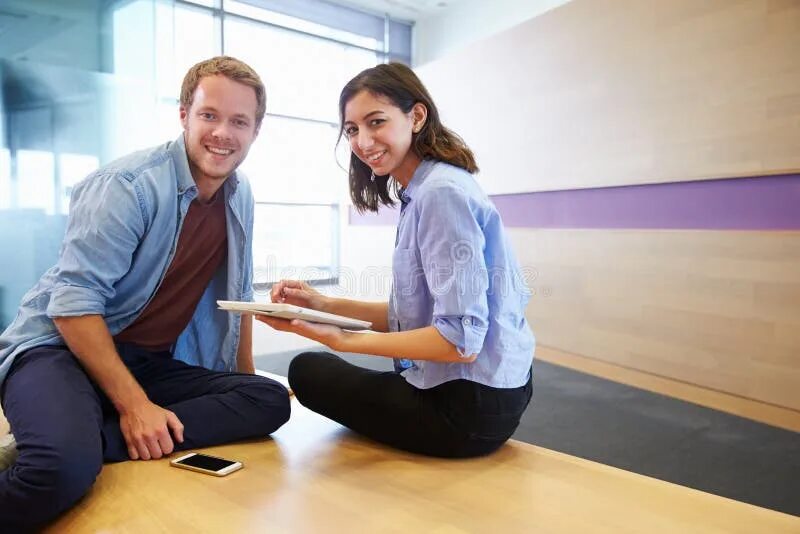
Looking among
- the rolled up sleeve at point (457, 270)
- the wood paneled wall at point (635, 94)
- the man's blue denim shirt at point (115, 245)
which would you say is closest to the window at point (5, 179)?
the man's blue denim shirt at point (115, 245)

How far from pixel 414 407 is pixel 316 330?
32cm

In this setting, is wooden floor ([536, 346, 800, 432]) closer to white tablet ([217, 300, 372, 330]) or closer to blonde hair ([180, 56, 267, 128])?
white tablet ([217, 300, 372, 330])

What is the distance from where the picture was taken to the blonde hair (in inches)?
67.7

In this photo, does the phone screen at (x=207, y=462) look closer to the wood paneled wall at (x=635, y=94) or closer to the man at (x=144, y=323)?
the man at (x=144, y=323)

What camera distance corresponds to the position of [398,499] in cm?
133

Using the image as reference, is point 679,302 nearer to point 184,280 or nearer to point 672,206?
point 672,206

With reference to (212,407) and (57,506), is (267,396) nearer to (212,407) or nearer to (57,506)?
(212,407)

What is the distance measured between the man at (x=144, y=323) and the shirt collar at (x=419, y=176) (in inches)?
21.6

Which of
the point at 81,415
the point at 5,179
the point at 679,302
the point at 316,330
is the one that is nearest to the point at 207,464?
the point at 81,415

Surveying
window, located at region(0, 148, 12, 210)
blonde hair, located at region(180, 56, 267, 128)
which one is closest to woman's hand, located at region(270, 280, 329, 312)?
blonde hair, located at region(180, 56, 267, 128)

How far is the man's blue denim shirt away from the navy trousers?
0.39 ft

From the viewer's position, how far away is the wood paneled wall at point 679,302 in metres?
2.71

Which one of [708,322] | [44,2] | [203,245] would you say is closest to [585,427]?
[708,322]

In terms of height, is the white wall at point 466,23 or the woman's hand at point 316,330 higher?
the white wall at point 466,23
